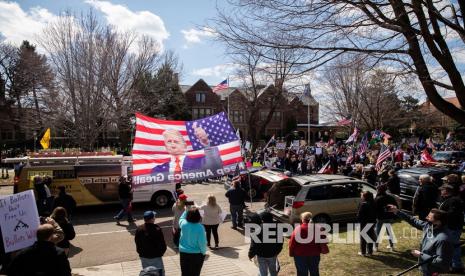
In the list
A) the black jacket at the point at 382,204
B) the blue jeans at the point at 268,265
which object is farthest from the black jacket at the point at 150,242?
the black jacket at the point at 382,204

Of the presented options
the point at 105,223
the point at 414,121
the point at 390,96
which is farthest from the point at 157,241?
the point at 414,121

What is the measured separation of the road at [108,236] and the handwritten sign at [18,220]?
2.60 meters

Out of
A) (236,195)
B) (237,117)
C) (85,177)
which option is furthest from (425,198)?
(237,117)

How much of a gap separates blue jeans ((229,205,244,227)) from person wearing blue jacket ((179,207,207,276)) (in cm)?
504

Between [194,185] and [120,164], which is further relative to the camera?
[194,185]

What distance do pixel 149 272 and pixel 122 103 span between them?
26.1 metres

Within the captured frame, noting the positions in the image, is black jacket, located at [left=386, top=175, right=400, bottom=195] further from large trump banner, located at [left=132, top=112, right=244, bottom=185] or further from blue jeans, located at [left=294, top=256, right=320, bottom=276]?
blue jeans, located at [left=294, top=256, right=320, bottom=276]

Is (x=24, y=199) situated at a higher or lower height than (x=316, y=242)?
higher

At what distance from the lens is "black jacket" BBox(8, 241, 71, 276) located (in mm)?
4223

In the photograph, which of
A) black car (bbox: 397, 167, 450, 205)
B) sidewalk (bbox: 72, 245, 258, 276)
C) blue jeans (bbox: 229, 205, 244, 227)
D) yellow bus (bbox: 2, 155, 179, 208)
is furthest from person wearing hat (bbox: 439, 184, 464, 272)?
yellow bus (bbox: 2, 155, 179, 208)

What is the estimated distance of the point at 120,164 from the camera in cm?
1452

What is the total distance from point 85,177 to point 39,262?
34.1 feet

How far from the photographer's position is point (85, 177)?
14094 millimetres

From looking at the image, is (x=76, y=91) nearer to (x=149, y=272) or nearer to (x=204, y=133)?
(x=204, y=133)
